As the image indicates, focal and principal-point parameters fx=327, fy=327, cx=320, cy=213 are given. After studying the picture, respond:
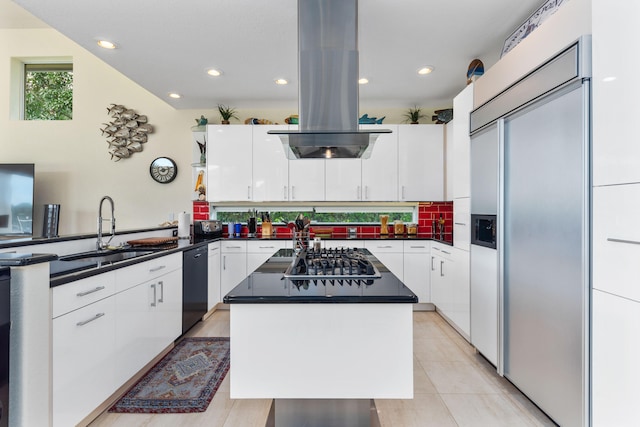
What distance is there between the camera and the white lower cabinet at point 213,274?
3.83m

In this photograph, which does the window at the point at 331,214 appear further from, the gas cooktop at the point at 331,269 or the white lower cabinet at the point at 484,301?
the gas cooktop at the point at 331,269

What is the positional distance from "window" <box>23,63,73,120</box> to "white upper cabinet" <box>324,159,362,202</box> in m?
3.87

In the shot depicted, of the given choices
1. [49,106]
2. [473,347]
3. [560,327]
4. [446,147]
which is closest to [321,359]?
[560,327]

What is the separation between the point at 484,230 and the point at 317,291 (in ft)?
5.92

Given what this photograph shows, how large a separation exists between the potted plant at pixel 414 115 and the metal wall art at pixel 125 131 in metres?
3.63

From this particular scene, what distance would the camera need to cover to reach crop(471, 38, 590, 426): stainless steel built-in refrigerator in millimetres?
1596

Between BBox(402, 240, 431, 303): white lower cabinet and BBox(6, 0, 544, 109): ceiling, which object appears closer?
BBox(6, 0, 544, 109): ceiling

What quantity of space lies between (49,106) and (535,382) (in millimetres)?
6435

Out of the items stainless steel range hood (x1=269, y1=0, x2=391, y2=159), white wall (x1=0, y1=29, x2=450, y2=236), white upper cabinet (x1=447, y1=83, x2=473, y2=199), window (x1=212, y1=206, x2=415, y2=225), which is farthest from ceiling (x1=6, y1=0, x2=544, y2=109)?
window (x1=212, y1=206, x2=415, y2=225)

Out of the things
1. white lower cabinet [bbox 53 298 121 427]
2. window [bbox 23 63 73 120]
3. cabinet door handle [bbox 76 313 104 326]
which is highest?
window [bbox 23 63 73 120]

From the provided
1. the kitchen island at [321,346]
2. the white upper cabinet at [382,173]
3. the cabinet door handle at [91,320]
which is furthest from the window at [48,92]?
the kitchen island at [321,346]

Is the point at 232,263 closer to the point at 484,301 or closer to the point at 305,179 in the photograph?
the point at 305,179

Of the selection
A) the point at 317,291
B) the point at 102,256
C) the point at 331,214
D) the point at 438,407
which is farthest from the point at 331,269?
the point at 331,214
